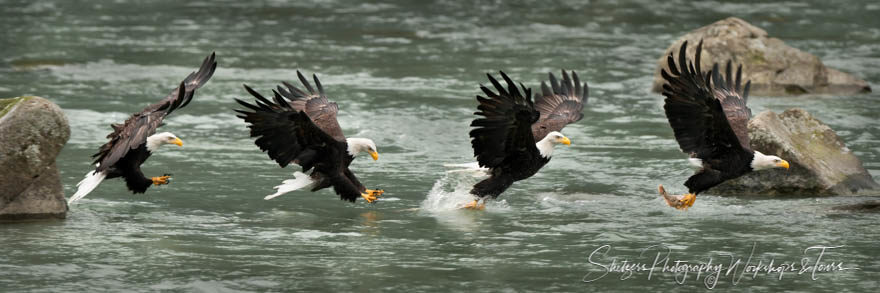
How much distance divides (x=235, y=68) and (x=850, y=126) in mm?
8495

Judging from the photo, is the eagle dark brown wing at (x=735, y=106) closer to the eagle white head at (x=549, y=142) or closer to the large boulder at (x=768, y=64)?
the eagle white head at (x=549, y=142)

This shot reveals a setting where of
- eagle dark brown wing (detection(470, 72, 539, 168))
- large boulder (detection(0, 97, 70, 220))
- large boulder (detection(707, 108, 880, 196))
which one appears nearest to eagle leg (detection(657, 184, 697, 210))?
large boulder (detection(707, 108, 880, 196))

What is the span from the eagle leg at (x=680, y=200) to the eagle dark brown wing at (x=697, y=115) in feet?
1.01

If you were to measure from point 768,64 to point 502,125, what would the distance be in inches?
317

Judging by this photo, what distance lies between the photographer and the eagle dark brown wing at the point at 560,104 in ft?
34.0

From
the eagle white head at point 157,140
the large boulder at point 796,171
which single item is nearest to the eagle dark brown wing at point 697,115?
the large boulder at point 796,171

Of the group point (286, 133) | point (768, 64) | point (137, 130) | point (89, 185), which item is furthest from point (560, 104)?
point (768, 64)

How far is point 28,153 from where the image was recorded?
849cm

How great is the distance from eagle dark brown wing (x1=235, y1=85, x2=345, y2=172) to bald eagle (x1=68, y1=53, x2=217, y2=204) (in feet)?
1.65

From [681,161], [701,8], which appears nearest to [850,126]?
[681,161]

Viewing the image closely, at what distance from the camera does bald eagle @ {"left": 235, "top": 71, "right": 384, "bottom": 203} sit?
8914 millimetres

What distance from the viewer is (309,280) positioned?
7.30 metres

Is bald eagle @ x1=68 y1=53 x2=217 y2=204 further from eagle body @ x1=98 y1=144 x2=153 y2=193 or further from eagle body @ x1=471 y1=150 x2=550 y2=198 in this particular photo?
eagle body @ x1=471 y1=150 x2=550 y2=198

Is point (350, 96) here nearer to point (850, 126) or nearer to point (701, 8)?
point (850, 126)
